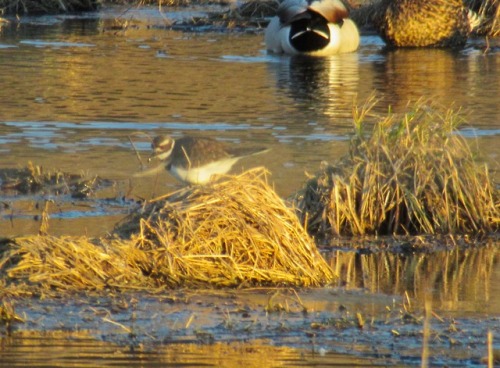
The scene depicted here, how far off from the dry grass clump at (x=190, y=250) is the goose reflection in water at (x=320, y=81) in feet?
19.3

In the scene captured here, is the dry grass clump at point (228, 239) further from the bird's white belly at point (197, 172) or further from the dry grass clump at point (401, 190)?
the dry grass clump at point (401, 190)

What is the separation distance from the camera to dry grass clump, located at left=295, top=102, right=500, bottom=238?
8.35m

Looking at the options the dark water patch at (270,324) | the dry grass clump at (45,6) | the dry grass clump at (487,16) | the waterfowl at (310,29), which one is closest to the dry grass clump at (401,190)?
the dark water patch at (270,324)

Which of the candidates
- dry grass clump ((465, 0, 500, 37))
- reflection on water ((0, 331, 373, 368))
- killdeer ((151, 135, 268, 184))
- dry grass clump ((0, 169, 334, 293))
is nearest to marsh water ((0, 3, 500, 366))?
reflection on water ((0, 331, 373, 368))

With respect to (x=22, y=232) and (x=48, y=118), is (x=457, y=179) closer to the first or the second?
(x=22, y=232)

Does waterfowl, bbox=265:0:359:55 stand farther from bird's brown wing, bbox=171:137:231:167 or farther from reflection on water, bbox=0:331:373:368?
reflection on water, bbox=0:331:373:368

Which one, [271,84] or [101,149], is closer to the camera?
[101,149]

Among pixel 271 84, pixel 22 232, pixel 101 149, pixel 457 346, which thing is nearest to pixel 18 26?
pixel 271 84

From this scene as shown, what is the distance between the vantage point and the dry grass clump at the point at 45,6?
22.9 meters

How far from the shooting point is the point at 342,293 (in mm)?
6879

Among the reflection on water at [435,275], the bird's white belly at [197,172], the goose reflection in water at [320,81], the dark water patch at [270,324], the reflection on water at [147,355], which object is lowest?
the goose reflection in water at [320,81]

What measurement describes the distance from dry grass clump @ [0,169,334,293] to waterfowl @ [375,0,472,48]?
11737 mm

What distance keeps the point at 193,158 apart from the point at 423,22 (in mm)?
11612

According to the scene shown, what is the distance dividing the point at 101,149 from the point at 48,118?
172 centimetres
